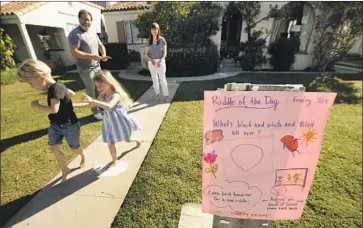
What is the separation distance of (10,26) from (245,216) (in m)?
15.4

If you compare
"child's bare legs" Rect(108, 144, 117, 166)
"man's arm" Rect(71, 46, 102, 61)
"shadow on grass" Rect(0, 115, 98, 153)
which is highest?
"man's arm" Rect(71, 46, 102, 61)

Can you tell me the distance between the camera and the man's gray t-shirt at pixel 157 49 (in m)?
4.87

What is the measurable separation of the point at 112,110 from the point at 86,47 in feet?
5.63

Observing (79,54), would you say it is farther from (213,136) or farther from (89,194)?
(213,136)

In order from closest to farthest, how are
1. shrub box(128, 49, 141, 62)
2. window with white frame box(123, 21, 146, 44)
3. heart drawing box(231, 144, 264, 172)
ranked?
heart drawing box(231, 144, 264, 172) → shrub box(128, 49, 141, 62) → window with white frame box(123, 21, 146, 44)

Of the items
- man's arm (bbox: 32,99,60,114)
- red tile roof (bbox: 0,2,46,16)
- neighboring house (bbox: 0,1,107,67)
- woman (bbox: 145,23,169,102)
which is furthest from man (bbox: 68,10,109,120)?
red tile roof (bbox: 0,2,46,16)

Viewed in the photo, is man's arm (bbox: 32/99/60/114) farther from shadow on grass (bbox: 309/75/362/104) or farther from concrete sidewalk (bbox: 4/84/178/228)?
shadow on grass (bbox: 309/75/362/104)

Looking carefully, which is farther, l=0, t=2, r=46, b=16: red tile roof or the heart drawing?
l=0, t=2, r=46, b=16: red tile roof

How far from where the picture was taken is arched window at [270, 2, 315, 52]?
10451 mm

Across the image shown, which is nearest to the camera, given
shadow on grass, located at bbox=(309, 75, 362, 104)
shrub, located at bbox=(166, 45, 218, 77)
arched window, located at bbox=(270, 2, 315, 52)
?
shadow on grass, located at bbox=(309, 75, 362, 104)

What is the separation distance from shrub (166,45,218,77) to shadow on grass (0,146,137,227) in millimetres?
6226

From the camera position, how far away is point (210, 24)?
9.89 metres

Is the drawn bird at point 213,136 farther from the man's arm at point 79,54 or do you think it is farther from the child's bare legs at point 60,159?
the man's arm at point 79,54

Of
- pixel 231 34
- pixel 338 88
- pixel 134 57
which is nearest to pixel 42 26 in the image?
pixel 134 57
